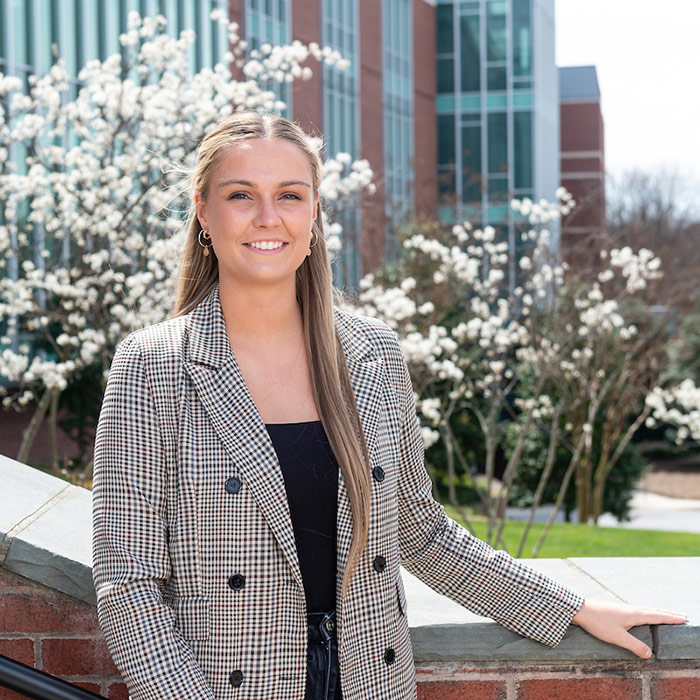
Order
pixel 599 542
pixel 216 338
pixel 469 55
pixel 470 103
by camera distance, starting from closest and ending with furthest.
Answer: pixel 216 338 → pixel 599 542 → pixel 470 103 → pixel 469 55

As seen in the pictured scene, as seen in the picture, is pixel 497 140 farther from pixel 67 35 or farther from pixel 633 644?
pixel 633 644

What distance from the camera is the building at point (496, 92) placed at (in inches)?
1331

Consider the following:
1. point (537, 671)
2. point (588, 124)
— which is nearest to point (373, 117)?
point (588, 124)

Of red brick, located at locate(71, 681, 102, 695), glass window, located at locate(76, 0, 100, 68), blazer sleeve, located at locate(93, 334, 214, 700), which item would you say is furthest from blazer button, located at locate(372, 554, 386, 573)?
glass window, located at locate(76, 0, 100, 68)

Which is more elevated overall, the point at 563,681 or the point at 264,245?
the point at 264,245

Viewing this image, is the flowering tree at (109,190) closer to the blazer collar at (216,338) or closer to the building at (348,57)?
the building at (348,57)

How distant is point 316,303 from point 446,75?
3454cm

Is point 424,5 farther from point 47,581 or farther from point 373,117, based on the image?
point 47,581

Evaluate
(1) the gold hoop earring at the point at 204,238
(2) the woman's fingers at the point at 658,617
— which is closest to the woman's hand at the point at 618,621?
(2) the woman's fingers at the point at 658,617

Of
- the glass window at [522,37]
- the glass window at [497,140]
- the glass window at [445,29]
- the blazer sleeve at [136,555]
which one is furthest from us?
the glass window at [445,29]

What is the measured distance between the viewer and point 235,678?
195cm

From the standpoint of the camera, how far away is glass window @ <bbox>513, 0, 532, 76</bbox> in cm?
3366

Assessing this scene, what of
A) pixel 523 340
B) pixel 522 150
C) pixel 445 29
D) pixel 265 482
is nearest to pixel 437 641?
pixel 265 482

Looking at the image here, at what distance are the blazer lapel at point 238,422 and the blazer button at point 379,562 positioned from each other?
0.18 m
